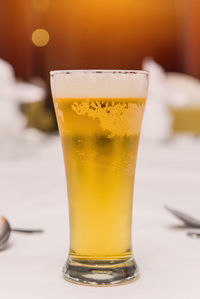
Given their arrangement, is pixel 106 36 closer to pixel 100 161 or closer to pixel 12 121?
pixel 12 121

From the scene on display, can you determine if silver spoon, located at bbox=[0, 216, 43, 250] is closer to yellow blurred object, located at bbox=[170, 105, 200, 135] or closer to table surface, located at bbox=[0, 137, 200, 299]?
table surface, located at bbox=[0, 137, 200, 299]

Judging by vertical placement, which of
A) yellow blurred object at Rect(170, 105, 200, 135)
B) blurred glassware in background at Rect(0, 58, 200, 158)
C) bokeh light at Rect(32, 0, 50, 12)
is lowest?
yellow blurred object at Rect(170, 105, 200, 135)

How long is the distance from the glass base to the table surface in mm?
10

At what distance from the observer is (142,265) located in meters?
0.59

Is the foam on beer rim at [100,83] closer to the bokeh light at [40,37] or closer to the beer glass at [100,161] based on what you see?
the beer glass at [100,161]

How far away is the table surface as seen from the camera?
513 mm

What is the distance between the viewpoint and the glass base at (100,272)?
1.73 feet

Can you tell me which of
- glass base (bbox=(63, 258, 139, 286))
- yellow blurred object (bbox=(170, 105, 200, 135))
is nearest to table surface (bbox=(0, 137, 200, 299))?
glass base (bbox=(63, 258, 139, 286))

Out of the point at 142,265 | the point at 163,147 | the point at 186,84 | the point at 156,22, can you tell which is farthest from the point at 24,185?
the point at 156,22

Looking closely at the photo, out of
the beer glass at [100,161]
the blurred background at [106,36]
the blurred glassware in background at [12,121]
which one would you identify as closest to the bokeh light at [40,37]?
the blurred background at [106,36]

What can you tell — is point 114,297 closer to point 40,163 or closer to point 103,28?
point 40,163

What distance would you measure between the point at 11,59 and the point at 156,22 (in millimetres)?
1367

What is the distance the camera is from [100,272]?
54 cm

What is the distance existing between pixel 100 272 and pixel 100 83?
0.20 m
